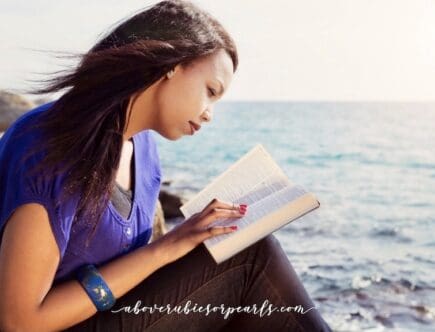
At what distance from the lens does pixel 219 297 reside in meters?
2.00

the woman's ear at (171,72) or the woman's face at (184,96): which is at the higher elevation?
the woman's ear at (171,72)

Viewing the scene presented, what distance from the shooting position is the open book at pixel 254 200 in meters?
2.01

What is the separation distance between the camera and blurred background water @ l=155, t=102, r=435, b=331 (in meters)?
5.22

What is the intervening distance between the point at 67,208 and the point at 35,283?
7.4 inches

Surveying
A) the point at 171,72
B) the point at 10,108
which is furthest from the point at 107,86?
the point at 10,108

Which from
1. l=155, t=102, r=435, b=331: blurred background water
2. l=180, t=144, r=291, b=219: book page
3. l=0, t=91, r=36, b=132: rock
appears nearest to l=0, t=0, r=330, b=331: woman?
l=180, t=144, r=291, b=219: book page

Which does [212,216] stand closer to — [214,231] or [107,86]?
[214,231]

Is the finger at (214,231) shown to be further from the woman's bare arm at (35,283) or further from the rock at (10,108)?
the rock at (10,108)

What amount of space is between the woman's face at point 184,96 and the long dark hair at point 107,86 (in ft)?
0.12

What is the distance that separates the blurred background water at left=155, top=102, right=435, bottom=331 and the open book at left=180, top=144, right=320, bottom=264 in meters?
2.54

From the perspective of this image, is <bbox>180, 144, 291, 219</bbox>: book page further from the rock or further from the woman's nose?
the rock

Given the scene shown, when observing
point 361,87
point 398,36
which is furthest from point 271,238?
point 361,87

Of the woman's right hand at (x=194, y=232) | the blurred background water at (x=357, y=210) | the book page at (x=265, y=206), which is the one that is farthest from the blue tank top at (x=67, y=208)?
the blurred background water at (x=357, y=210)

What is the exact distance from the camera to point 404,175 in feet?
53.7
